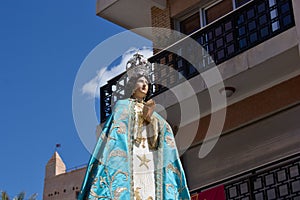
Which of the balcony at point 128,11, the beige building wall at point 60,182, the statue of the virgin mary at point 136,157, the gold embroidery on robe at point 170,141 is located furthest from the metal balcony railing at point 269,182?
the beige building wall at point 60,182

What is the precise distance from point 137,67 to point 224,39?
4.70 metres

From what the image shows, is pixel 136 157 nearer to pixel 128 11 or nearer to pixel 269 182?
pixel 269 182

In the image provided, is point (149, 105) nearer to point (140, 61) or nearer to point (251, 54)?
point (140, 61)

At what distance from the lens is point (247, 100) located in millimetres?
10938

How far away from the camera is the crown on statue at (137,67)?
665cm

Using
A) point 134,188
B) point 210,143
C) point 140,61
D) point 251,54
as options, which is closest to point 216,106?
point 210,143

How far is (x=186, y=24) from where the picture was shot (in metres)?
13.8

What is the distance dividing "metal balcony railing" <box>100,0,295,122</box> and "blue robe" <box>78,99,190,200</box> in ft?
10.1

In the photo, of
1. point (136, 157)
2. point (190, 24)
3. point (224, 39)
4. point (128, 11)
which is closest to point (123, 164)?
point (136, 157)

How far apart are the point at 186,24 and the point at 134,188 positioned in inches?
323

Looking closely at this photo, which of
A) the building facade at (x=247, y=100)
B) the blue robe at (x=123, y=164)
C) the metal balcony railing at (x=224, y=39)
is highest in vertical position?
the metal balcony railing at (x=224, y=39)

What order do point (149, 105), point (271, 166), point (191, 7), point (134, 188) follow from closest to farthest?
point (134, 188) < point (149, 105) < point (271, 166) < point (191, 7)

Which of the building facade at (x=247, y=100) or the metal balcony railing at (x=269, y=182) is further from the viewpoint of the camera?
the building facade at (x=247, y=100)

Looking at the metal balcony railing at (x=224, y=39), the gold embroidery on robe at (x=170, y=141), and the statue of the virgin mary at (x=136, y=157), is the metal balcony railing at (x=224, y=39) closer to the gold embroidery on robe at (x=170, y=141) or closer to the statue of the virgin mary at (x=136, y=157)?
the statue of the virgin mary at (x=136, y=157)
